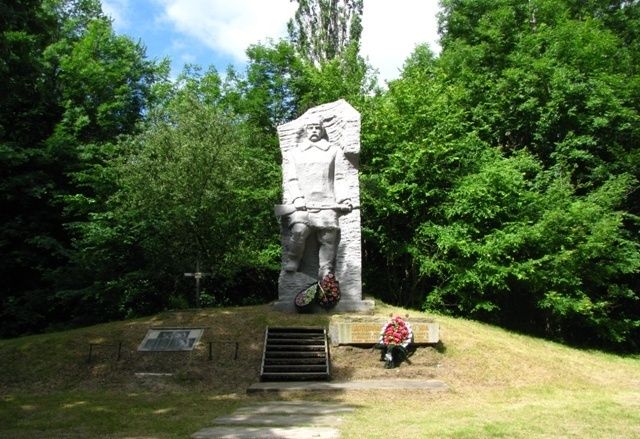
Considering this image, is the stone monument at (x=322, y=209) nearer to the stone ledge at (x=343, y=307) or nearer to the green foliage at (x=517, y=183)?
the stone ledge at (x=343, y=307)

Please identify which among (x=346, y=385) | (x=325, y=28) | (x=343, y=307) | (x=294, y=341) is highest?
(x=325, y=28)

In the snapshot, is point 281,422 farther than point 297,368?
No

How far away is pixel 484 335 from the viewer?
13.8 m

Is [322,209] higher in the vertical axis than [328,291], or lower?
higher

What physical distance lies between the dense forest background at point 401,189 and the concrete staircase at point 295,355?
6.49 meters

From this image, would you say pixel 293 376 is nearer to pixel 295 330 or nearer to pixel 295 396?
pixel 295 396

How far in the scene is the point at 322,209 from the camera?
14.0 m

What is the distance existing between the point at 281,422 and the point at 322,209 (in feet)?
23.6

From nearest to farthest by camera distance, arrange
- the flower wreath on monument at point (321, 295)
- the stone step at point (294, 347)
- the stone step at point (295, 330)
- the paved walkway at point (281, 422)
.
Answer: the paved walkway at point (281, 422) < the stone step at point (294, 347) < the stone step at point (295, 330) < the flower wreath on monument at point (321, 295)

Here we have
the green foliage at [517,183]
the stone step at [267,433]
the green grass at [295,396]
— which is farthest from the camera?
the green foliage at [517,183]

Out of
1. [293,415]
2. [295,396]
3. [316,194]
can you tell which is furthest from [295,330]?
[293,415]

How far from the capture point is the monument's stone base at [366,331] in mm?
11875

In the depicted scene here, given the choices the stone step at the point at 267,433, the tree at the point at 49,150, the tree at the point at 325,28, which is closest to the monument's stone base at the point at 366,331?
the stone step at the point at 267,433

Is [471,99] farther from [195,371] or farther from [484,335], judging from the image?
[195,371]
